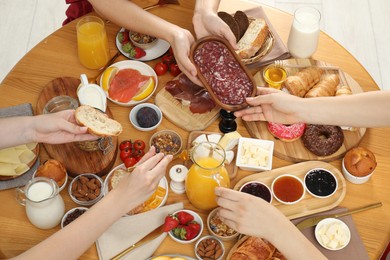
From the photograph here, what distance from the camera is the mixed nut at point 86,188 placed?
1.93m

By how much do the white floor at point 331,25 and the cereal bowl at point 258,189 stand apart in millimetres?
2149

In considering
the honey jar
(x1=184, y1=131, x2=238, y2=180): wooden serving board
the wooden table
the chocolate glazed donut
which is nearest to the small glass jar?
the wooden table

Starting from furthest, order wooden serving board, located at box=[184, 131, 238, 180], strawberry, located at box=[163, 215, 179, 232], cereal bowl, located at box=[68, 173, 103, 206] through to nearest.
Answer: wooden serving board, located at box=[184, 131, 238, 180]
cereal bowl, located at box=[68, 173, 103, 206]
strawberry, located at box=[163, 215, 179, 232]

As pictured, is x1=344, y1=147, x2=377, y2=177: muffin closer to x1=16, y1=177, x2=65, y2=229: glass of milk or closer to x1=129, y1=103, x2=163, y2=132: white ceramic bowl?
x1=129, y1=103, x2=163, y2=132: white ceramic bowl

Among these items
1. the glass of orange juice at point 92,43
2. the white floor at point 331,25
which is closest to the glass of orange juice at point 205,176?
the glass of orange juice at point 92,43

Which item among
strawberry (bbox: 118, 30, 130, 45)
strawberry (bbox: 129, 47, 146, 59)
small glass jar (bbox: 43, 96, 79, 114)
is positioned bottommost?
small glass jar (bbox: 43, 96, 79, 114)

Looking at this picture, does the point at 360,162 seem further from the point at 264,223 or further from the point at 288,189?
the point at 264,223

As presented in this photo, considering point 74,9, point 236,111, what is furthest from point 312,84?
point 74,9

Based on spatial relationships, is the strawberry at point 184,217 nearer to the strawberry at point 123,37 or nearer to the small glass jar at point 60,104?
the small glass jar at point 60,104

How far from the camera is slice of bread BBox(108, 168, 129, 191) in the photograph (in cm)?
196

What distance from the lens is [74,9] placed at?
8.67 feet

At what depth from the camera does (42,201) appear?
176cm

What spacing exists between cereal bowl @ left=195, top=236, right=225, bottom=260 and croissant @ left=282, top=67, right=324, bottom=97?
2.55 ft

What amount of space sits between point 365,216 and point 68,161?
1172 mm
